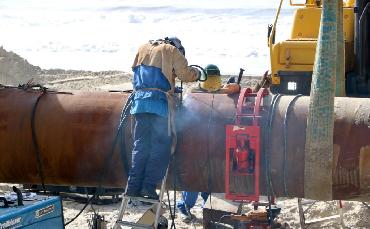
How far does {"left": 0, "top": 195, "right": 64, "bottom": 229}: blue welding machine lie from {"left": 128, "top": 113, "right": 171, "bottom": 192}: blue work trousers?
A: 721mm

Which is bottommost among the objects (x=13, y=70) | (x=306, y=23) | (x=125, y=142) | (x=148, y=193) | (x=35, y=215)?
(x=35, y=215)

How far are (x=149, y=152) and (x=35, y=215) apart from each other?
1.07 m

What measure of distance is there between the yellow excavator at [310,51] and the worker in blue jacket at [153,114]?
3.63 meters

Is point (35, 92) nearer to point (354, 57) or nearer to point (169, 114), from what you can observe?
point (169, 114)

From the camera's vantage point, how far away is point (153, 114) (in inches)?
247

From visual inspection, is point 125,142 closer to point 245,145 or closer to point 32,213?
point 32,213

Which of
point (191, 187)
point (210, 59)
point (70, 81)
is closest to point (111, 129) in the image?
point (191, 187)

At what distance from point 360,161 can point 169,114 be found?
160 cm

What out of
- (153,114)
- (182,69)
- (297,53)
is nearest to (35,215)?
(153,114)

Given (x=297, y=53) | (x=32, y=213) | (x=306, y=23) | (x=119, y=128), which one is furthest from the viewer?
(x=306, y=23)

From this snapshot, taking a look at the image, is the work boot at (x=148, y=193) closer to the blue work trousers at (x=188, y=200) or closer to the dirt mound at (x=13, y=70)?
the blue work trousers at (x=188, y=200)

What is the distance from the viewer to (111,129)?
652 cm

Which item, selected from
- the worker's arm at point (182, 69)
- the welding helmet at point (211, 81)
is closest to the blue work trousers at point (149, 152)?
the worker's arm at point (182, 69)

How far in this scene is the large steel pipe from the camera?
6.05 metres
